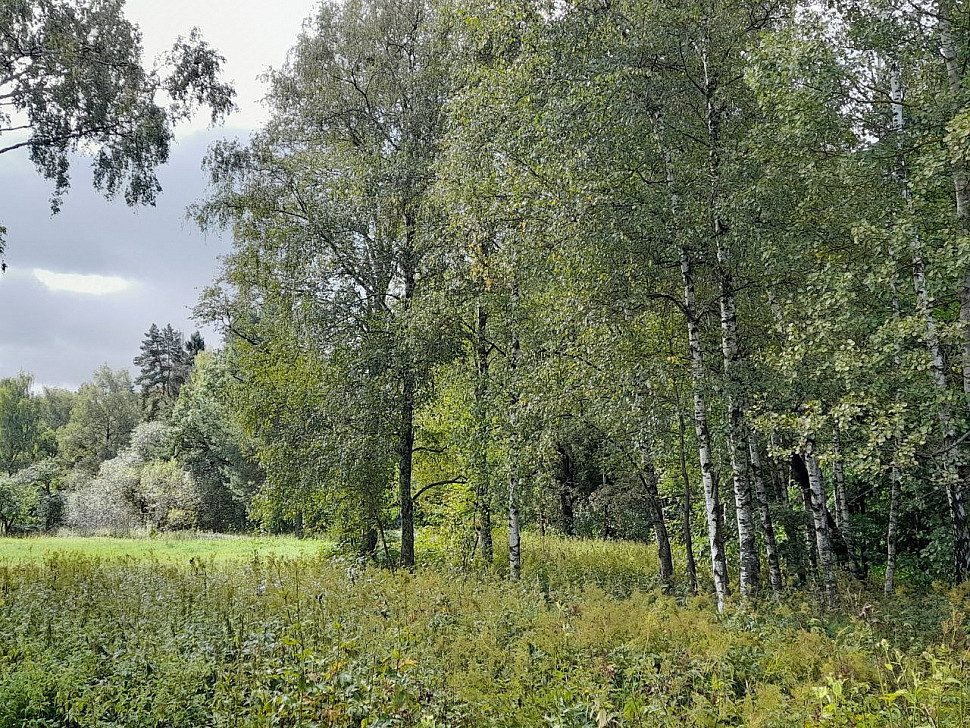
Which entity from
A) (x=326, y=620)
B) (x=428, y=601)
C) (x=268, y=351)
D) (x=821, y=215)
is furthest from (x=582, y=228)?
(x=268, y=351)

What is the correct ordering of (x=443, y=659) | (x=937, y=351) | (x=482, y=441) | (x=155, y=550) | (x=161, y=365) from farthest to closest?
(x=161, y=365), (x=155, y=550), (x=482, y=441), (x=937, y=351), (x=443, y=659)

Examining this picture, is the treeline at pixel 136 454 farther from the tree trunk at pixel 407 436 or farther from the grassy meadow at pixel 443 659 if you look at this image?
the grassy meadow at pixel 443 659

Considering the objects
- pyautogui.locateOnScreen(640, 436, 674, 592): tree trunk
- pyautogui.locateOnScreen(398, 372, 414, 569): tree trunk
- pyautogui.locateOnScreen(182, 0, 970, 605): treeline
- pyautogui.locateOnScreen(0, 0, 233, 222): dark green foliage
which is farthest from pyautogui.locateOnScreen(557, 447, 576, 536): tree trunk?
pyautogui.locateOnScreen(0, 0, 233, 222): dark green foliage

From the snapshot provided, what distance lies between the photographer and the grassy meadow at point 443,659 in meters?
4.49

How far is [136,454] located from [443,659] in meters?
36.8

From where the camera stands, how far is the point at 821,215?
8.84m

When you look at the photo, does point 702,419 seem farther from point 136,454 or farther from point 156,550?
point 136,454

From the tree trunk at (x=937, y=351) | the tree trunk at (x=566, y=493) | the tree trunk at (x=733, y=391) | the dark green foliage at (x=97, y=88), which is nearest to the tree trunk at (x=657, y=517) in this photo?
the tree trunk at (x=566, y=493)

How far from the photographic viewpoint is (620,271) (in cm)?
891

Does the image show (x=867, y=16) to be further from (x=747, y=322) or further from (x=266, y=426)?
(x=266, y=426)

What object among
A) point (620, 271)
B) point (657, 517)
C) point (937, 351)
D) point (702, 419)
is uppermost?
point (620, 271)

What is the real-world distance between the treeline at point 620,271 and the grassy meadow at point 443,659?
82.4 inches

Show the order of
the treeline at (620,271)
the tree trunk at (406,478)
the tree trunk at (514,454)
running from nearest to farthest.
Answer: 1. the treeline at (620,271)
2. the tree trunk at (514,454)
3. the tree trunk at (406,478)

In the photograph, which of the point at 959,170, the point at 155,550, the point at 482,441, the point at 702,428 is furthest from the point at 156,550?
the point at 959,170
